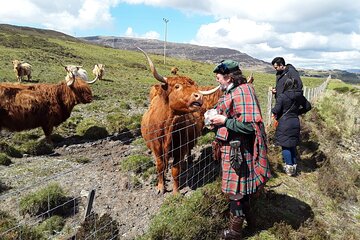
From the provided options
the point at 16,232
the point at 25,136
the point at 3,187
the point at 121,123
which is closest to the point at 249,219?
the point at 16,232

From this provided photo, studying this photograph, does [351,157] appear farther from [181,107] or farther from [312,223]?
[181,107]

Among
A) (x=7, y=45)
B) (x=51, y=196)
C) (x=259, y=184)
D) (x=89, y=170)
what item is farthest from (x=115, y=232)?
(x=7, y=45)

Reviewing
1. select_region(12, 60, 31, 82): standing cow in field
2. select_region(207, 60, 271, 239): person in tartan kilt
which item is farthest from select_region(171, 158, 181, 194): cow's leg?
select_region(12, 60, 31, 82): standing cow in field

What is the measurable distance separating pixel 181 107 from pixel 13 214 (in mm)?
3012

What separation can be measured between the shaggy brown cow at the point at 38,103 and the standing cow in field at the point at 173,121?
420 cm

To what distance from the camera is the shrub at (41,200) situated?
5.22m

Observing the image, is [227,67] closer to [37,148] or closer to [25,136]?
[37,148]

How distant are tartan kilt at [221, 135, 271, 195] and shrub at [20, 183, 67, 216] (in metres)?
2.70

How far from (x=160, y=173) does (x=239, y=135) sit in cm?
237

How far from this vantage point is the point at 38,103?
916 centimetres

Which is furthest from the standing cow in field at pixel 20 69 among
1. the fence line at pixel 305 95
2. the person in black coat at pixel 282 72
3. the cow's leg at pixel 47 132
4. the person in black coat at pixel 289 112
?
the person in black coat at pixel 289 112

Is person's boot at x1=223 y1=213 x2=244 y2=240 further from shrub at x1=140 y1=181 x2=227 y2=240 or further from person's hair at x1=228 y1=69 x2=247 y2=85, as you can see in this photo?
person's hair at x1=228 y1=69 x2=247 y2=85

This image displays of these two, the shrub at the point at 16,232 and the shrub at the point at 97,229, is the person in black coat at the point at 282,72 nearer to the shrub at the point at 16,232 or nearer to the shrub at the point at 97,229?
the shrub at the point at 97,229

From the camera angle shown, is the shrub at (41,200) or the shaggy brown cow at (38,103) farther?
the shaggy brown cow at (38,103)
